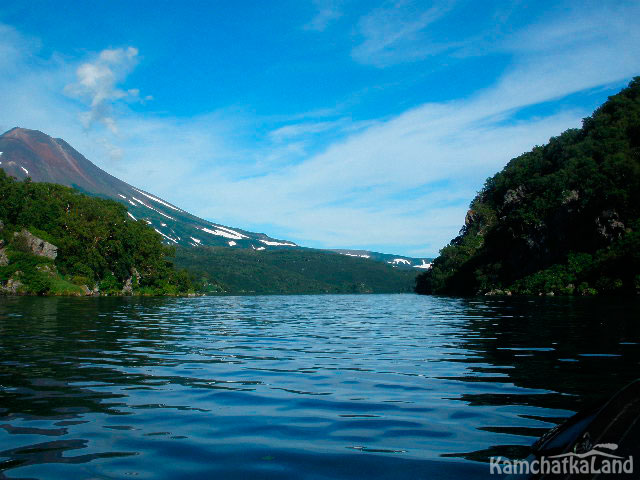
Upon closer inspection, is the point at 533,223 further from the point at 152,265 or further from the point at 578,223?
the point at 152,265

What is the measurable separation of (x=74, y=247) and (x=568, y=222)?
111 metres

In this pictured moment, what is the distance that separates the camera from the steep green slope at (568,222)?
87.2 metres

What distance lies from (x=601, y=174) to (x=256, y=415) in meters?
103

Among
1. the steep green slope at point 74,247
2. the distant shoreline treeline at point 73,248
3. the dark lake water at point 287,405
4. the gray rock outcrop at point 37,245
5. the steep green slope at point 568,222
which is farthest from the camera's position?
the gray rock outcrop at point 37,245

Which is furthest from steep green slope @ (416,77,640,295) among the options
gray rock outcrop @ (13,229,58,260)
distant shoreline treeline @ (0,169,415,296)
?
gray rock outcrop @ (13,229,58,260)

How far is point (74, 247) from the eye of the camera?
4552 inches

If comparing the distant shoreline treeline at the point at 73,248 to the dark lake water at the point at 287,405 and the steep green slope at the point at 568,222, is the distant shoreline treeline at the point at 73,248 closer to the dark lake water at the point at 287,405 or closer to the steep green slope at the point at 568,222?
the steep green slope at the point at 568,222

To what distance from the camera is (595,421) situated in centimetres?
310

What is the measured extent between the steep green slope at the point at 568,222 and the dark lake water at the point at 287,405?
76.0 meters

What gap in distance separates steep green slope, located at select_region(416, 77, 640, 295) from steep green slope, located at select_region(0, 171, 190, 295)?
84.1m

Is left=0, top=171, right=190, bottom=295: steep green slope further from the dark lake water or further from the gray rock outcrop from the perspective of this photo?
the dark lake water

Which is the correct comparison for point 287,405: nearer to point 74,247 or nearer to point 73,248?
point 74,247

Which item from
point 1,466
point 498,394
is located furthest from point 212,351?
point 1,466

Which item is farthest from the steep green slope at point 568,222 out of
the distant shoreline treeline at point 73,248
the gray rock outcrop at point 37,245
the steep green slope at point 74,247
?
the gray rock outcrop at point 37,245
